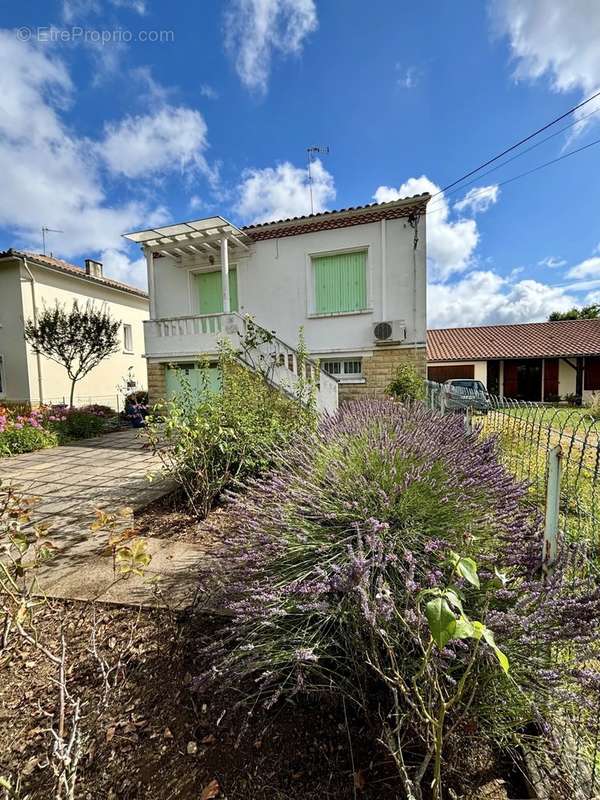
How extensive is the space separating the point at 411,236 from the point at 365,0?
445 cm

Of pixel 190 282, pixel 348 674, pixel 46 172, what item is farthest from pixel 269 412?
pixel 190 282

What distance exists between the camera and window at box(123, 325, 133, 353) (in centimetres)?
1762

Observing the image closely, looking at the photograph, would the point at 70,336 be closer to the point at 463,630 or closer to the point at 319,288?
the point at 319,288

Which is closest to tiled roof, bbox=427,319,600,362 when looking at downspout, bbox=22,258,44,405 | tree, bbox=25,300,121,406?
tree, bbox=25,300,121,406

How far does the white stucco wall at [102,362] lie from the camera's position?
532 inches

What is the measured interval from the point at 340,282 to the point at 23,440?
28.9ft

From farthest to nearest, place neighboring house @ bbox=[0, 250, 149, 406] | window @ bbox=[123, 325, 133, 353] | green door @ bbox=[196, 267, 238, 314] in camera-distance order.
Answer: window @ bbox=[123, 325, 133, 353] → neighboring house @ bbox=[0, 250, 149, 406] → green door @ bbox=[196, 267, 238, 314]

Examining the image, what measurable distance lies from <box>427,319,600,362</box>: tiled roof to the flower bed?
17.4 meters

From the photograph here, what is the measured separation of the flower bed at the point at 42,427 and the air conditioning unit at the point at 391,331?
8.51m

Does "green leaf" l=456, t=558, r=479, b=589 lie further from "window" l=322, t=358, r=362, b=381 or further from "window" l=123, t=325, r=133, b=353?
"window" l=123, t=325, r=133, b=353

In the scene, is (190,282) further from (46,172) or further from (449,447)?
(449,447)

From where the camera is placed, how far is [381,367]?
378 inches

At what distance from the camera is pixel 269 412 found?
4578 mm

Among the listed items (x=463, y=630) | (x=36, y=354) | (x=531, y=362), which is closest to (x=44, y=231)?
(x=36, y=354)
